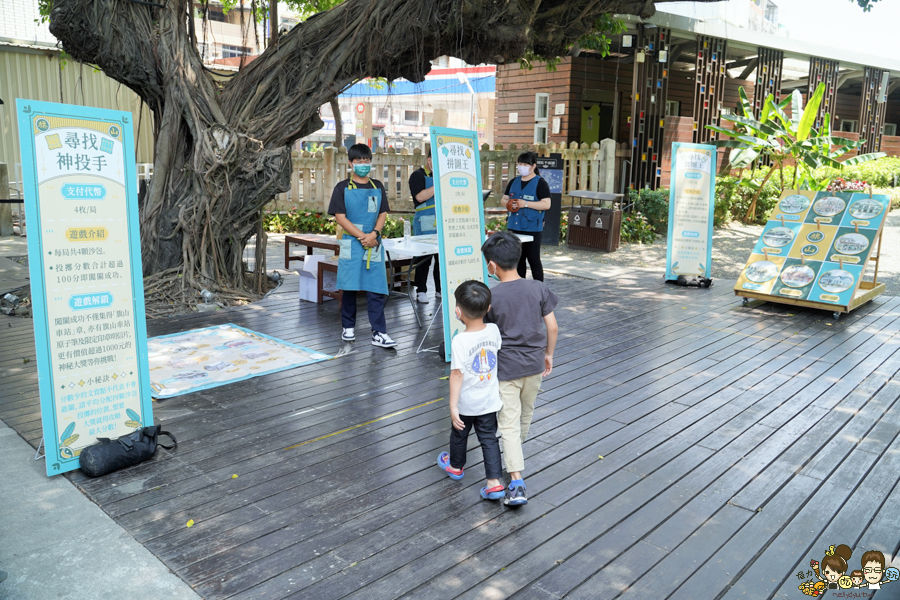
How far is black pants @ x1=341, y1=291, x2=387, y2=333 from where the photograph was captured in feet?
20.2

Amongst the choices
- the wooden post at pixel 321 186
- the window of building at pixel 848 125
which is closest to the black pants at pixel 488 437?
the wooden post at pixel 321 186

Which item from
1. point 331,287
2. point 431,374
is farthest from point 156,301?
point 431,374

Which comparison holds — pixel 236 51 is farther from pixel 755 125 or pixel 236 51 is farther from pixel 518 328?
pixel 518 328

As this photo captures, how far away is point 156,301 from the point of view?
7234 millimetres

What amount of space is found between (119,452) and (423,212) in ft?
15.0

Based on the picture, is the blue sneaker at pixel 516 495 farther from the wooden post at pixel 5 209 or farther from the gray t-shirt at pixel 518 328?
the wooden post at pixel 5 209

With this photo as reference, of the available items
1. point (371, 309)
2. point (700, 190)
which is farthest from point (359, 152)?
point (700, 190)

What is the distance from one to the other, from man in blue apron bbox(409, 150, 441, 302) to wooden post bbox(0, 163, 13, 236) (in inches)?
312

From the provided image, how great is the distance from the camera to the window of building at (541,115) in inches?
659

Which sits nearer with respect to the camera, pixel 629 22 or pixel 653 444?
pixel 653 444

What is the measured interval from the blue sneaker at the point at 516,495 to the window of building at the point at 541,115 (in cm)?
1412

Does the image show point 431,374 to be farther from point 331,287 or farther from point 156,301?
point 156,301

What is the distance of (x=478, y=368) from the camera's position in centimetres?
334

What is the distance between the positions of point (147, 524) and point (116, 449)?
0.70 metres
